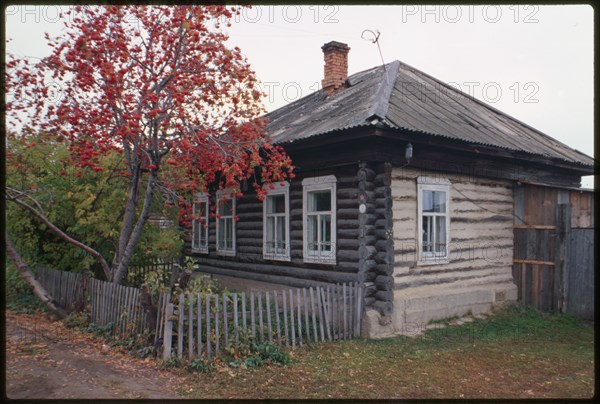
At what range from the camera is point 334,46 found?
13.8 metres

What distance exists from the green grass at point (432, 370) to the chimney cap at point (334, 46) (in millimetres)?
7925

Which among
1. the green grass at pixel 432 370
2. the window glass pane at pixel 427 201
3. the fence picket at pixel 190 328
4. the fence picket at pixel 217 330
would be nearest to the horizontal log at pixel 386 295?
the green grass at pixel 432 370

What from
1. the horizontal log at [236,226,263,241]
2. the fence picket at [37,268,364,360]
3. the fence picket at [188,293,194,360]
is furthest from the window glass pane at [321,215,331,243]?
the fence picket at [188,293,194,360]

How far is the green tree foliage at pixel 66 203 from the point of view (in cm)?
1168

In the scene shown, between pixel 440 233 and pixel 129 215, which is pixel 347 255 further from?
pixel 129 215

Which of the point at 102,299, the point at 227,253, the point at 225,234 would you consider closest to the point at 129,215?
the point at 102,299

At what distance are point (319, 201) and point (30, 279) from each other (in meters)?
6.38

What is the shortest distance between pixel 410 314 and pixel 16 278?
10111 mm

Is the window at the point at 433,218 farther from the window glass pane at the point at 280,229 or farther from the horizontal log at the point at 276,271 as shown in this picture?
the window glass pane at the point at 280,229

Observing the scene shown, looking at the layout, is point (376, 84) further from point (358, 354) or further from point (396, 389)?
point (396, 389)

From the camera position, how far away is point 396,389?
6.73m

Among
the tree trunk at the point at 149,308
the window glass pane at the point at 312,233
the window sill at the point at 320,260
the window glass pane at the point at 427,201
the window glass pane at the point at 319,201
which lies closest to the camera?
the tree trunk at the point at 149,308

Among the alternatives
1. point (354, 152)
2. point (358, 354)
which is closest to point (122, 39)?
point (354, 152)

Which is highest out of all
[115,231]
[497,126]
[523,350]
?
[497,126]
